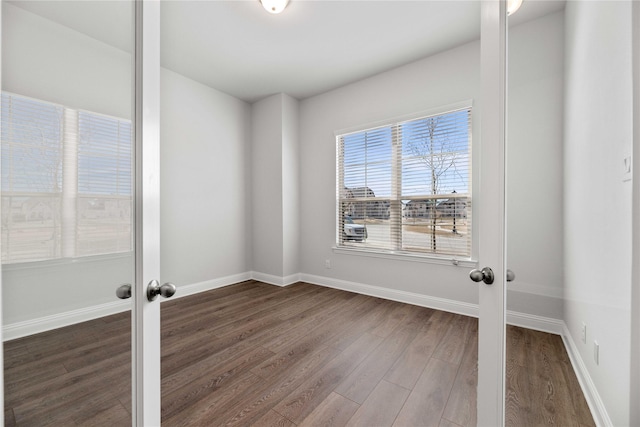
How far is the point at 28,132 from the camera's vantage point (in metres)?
0.80

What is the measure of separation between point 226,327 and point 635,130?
9.48 feet

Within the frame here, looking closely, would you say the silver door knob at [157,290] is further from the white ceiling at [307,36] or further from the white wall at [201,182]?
the white wall at [201,182]

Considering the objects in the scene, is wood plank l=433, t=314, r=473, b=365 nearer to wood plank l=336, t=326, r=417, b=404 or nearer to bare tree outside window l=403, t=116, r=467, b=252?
wood plank l=336, t=326, r=417, b=404

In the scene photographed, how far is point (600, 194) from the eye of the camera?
95cm

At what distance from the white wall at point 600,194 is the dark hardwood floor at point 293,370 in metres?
0.19

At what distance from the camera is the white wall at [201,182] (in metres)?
3.33

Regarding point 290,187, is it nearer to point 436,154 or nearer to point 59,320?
point 436,154

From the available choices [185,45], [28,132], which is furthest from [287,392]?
[185,45]

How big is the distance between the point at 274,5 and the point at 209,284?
11.2 ft

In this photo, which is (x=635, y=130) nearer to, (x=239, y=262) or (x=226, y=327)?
(x=226, y=327)

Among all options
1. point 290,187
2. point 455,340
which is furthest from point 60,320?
point 290,187

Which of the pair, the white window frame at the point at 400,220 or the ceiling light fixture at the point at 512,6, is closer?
the ceiling light fixture at the point at 512,6

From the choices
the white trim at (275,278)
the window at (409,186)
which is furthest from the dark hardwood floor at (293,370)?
the window at (409,186)

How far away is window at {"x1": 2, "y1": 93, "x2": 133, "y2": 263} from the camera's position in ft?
2.59
